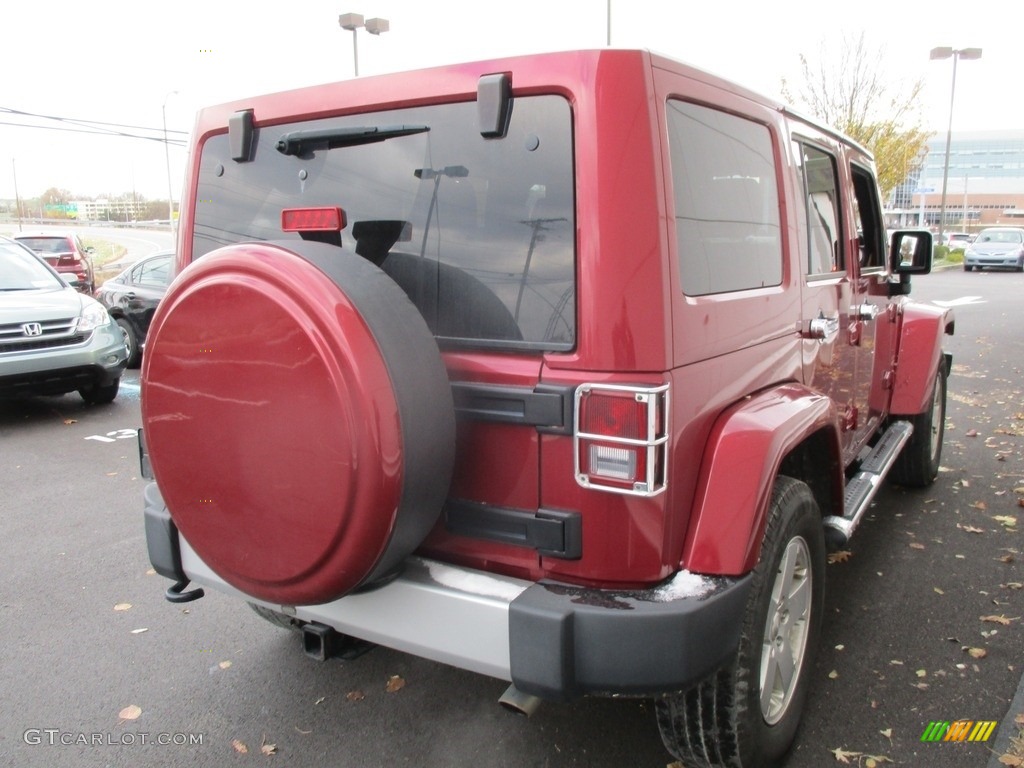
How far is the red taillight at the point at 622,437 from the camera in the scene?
2.00m

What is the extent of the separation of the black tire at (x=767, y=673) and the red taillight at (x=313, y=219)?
5.01ft

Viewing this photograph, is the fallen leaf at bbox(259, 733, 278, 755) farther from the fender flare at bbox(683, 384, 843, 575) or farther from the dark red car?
the dark red car

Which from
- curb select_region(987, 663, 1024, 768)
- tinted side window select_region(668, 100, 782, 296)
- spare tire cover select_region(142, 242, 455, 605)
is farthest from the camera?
curb select_region(987, 663, 1024, 768)

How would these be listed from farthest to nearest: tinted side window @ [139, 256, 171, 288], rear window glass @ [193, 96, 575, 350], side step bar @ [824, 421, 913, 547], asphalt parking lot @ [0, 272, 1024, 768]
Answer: tinted side window @ [139, 256, 171, 288], side step bar @ [824, 421, 913, 547], asphalt parking lot @ [0, 272, 1024, 768], rear window glass @ [193, 96, 575, 350]

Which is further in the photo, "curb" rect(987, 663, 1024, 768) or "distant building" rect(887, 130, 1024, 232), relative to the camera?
"distant building" rect(887, 130, 1024, 232)

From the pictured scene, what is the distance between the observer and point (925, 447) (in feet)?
16.9

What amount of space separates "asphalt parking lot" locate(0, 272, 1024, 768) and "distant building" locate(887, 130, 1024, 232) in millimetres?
100223

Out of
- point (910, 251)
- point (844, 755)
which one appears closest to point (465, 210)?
point (844, 755)

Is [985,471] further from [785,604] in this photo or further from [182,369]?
[182,369]

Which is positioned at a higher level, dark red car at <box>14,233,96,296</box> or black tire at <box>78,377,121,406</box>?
dark red car at <box>14,233,96,296</box>

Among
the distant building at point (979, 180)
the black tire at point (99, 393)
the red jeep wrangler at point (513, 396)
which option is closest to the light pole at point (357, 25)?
the black tire at point (99, 393)

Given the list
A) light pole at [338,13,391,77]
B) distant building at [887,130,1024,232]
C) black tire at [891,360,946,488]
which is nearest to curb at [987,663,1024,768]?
black tire at [891,360,946,488]

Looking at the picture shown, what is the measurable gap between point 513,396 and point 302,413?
55 cm

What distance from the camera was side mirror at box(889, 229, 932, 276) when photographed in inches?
173
